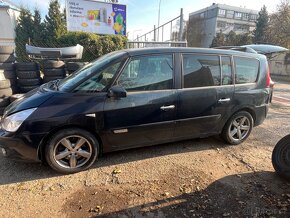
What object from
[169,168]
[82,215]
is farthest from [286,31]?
[82,215]

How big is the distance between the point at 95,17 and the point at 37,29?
4380mm

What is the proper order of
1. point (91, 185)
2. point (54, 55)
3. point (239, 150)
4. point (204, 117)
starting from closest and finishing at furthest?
1. point (91, 185)
2. point (204, 117)
3. point (239, 150)
4. point (54, 55)

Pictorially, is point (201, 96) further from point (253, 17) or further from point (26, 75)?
point (253, 17)

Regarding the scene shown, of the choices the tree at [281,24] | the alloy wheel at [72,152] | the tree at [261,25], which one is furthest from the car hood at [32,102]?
the tree at [261,25]

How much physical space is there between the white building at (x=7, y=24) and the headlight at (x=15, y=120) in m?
17.3

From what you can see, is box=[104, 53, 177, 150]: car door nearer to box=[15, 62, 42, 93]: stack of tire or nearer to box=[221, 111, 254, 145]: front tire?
box=[221, 111, 254, 145]: front tire

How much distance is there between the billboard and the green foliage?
0.67 meters

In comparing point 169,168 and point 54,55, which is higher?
point 54,55

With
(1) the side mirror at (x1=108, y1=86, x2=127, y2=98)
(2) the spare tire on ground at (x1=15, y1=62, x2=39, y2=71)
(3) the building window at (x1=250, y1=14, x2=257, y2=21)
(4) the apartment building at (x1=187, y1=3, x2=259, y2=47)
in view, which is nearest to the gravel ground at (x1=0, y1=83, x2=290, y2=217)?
(1) the side mirror at (x1=108, y1=86, x2=127, y2=98)

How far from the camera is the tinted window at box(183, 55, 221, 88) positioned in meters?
3.62

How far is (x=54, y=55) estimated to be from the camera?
7730mm

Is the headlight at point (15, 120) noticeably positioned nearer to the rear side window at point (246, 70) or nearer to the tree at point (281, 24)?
the rear side window at point (246, 70)

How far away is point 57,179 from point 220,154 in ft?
8.86

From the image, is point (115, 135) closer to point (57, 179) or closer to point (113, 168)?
point (113, 168)
